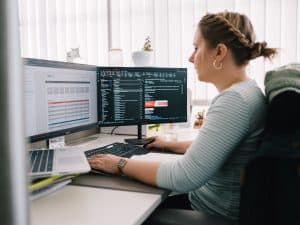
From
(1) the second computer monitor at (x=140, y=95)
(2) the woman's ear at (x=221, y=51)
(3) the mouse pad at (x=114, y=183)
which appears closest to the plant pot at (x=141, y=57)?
(1) the second computer monitor at (x=140, y=95)

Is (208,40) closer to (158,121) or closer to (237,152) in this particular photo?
(237,152)

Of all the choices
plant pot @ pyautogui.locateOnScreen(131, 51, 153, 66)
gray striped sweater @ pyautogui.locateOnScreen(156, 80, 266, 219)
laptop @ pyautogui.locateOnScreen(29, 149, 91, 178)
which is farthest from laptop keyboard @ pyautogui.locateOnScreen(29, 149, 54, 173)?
plant pot @ pyautogui.locateOnScreen(131, 51, 153, 66)

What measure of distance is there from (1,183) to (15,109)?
0.04 meters

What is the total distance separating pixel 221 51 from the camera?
1.16 m

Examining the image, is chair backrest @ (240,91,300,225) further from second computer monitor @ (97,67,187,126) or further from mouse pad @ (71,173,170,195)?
second computer monitor @ (97,67,187,126)

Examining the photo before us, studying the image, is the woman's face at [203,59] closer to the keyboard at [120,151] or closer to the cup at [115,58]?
the keyboard at [120,151]

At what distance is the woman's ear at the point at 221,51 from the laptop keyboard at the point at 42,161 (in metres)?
0.65

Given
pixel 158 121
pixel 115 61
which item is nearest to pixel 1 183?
pixel 158 121

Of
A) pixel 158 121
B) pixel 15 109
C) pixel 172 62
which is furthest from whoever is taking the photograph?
pixel 172 62

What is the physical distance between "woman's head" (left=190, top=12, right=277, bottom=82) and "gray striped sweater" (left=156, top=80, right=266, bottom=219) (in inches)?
6.8

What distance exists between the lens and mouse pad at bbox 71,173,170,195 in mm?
993

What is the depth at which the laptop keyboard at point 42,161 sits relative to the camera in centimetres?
93

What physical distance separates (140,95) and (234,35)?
694 millimetres

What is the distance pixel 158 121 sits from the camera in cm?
180
